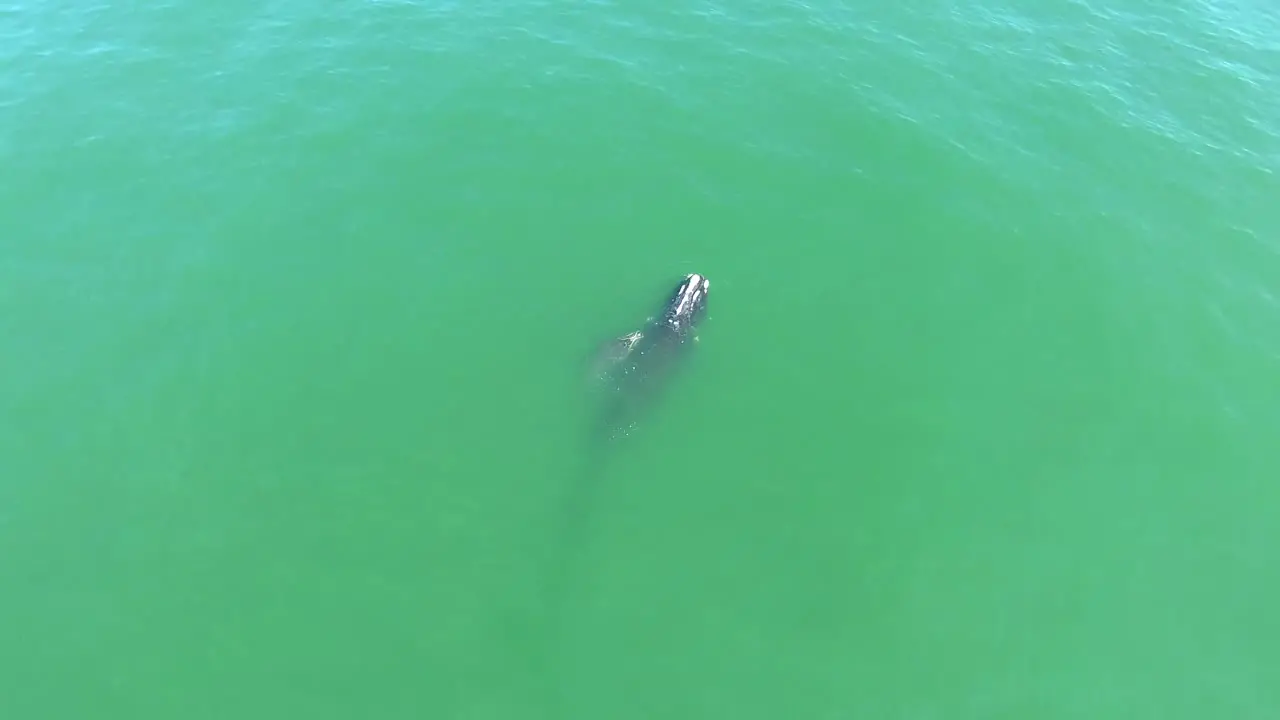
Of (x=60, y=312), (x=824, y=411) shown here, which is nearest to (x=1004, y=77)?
(x=824, y=411)

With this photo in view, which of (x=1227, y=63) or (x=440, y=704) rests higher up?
(x=1227, y=63)

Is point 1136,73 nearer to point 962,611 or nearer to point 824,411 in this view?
point 824,411

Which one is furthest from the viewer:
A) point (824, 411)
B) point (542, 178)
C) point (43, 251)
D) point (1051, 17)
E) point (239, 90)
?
point (1051, 17)

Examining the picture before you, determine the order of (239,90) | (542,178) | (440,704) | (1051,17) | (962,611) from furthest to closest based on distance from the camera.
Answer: (1051,17)
(239,90)
(542,178)
(962,611)
(440,704)

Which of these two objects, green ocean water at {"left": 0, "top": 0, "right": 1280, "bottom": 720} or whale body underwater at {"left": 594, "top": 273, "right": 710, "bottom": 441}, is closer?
green ocean water at {"left": 0, "top": 0, "right": 1280, "bottom": 720}

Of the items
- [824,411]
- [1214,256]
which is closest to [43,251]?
[824,411]

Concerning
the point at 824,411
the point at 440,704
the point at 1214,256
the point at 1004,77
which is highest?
the point at 1004,77

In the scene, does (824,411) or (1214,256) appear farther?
(1214,256)

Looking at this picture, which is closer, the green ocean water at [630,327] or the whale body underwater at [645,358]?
the green ocean water at [630,327]
